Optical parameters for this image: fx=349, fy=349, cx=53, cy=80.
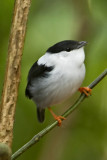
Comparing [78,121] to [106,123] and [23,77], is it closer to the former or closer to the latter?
[106,123]

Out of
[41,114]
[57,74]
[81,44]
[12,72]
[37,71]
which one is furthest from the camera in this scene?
[41,114]

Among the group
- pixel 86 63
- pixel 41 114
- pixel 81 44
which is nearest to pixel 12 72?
pixel 81 44

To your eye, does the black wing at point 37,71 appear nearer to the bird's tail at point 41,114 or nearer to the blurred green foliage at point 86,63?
the blurred green foliage at point 86,63

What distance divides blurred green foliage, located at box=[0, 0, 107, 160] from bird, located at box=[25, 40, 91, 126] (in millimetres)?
59

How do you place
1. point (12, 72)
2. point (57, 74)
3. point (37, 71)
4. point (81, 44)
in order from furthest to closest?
point (37, 71), point (57, 74), point (81, 44), point (12, 72)

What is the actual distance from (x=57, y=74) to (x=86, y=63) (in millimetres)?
231

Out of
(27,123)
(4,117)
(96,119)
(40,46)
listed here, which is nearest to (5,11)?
(40,46)

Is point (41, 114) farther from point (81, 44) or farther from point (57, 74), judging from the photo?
point (81, 44)

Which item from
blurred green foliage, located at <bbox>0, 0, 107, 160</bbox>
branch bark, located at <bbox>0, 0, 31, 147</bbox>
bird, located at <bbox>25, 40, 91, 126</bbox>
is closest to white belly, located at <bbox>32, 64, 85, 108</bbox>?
bird, located at <bbox>25, 40, 91, 126</bbox>

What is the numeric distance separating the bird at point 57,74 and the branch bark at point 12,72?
33.8 inches

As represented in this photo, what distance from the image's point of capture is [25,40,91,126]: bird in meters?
2.43

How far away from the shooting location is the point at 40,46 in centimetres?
246

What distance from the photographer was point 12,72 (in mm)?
1540

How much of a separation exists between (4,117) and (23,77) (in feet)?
3.63
